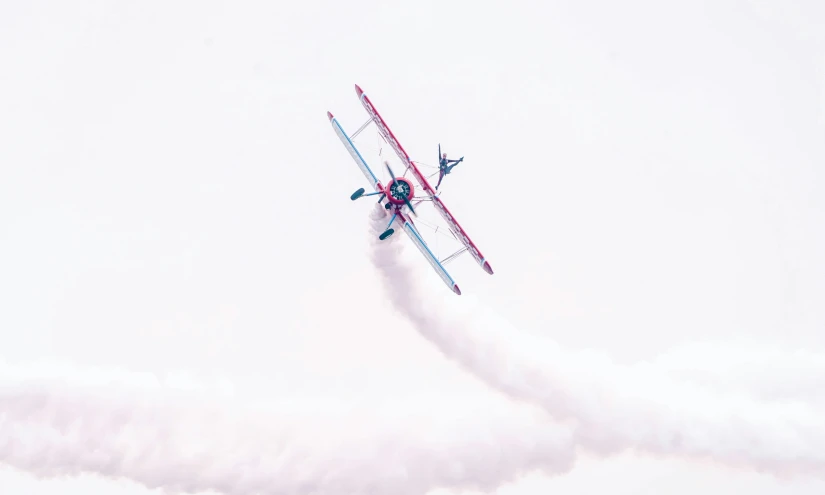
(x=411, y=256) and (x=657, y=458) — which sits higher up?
(x=411, y=256)

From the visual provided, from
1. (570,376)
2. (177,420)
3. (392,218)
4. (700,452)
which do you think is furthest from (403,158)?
(700,452)

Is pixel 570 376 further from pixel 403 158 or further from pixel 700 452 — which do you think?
pixel 403 158

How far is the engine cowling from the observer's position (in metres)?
52.9

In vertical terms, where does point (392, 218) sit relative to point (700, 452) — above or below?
above

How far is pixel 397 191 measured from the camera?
52938 mm

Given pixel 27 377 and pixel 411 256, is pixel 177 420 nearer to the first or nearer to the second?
pixel 27 377

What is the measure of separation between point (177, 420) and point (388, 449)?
11.5 m

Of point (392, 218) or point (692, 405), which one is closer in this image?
point (392, 218)

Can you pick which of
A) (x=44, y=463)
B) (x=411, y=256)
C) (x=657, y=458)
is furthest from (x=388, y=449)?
(x=44, y=463)

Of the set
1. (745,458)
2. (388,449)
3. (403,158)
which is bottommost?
(745,458)

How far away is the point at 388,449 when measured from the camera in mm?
56969

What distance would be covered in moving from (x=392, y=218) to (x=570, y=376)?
13.5 meters

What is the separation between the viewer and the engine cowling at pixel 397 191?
52.9 metres

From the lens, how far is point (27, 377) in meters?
55.7
